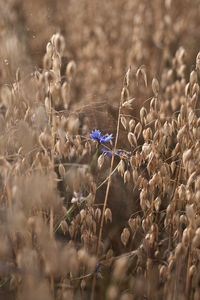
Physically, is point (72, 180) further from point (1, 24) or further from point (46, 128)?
point (1, 24)

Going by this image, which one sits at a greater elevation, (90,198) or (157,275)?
(90,198)

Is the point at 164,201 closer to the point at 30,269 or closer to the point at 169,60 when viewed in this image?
the point at 30,269

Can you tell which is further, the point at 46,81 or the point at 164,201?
the point at 164,201

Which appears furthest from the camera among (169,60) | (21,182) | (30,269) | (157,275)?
(169,60)

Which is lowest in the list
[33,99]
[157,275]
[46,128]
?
[157,275]

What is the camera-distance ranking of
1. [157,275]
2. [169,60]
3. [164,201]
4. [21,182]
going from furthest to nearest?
[169,60] < [164,201] < [157,275] < [21,182]

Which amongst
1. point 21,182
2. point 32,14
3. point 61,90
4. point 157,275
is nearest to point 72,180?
point 21,182
